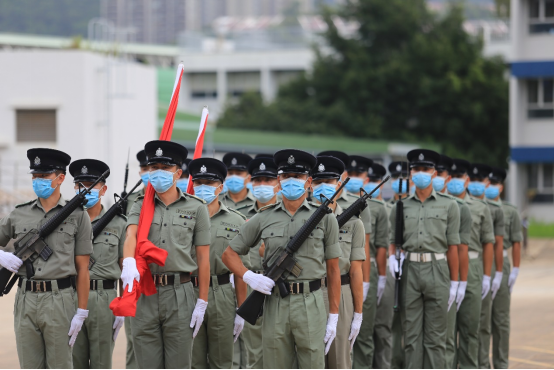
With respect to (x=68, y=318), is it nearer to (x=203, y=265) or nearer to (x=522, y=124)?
(x=203, y=265)

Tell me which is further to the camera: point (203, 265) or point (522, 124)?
point (522, 124)

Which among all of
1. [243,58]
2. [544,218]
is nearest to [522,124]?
[544,218]

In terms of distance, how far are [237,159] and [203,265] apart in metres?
3.06

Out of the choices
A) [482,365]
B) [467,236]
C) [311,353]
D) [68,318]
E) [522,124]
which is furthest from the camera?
[522,124]

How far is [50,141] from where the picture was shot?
75.6 ft

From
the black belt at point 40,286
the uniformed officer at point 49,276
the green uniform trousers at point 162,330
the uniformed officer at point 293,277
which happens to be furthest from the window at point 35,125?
the uniformed officer at point 293,277

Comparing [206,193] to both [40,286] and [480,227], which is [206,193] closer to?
[40,286]

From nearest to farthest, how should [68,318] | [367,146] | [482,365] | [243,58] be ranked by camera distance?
[68,318] → [482,365] → [367,146] → [243,58]

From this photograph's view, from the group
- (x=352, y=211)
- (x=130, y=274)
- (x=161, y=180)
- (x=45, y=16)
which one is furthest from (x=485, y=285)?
(x=45, y=16)

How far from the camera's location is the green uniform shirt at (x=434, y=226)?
8.37 m

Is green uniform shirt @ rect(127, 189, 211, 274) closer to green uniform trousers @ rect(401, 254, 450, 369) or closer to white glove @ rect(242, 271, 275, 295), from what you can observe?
white glove @ rect(242, 271, 275, 295)

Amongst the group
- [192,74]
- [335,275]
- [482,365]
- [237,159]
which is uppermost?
[192,74]

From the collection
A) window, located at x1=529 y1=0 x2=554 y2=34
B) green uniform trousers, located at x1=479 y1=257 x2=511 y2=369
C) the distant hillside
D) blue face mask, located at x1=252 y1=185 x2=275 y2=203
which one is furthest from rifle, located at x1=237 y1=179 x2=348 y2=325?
the distant hillside

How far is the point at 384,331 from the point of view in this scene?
30.0 feet
